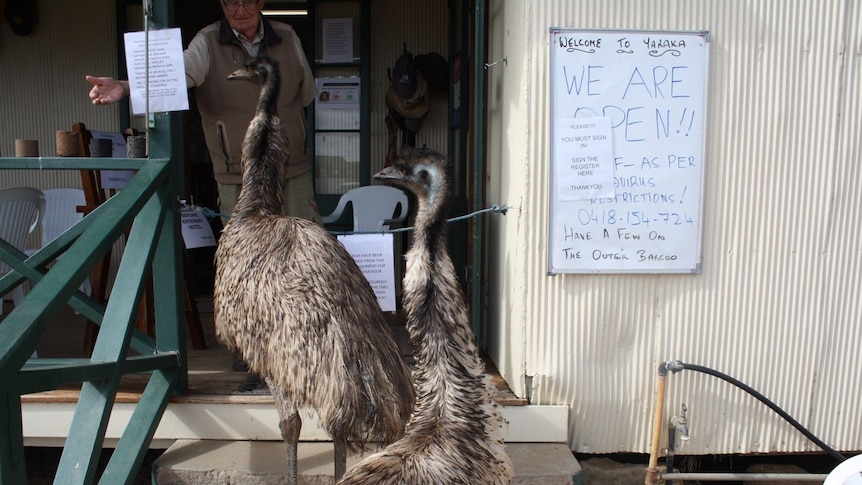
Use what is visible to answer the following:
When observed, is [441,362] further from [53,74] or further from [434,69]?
[53,74]

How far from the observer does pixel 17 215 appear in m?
4.67

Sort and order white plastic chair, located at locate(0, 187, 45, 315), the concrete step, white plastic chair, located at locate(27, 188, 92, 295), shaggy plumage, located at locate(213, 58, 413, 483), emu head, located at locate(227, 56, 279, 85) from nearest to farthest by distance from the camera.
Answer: shaggy plumage, located at locate(213, 58, 413, 483) < the concrete step < emu head, located at locate(227, 56, 279, 85) < white plastic chair, located at locate(0, 187, 45, 315) < white plastic chair, located at locate(27, 188, 92, 295)

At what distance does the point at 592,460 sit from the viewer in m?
3.60

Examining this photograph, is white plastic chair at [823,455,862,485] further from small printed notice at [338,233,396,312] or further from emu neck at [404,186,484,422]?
small printed notice at [338,233,396,312]

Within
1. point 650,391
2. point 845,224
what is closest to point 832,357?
point 845,224

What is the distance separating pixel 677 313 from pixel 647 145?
91cm

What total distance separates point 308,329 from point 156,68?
162cm

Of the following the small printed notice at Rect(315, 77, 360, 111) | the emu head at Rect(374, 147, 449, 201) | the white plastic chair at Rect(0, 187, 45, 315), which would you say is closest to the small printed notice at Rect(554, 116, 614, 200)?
the emu head at Rect(374, 147, 449, 201)

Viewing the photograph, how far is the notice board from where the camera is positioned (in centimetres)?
331

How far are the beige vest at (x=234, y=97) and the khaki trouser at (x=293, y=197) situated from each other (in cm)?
6

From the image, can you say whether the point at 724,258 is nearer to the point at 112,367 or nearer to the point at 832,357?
the point at 832,357

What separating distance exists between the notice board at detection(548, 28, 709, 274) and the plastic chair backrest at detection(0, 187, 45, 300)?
3.81m

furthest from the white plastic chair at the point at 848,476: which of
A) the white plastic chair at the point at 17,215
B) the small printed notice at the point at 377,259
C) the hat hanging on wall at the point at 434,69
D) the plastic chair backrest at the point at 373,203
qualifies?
the white plastic chair at the point at 17,215

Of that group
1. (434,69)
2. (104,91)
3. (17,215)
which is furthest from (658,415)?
(17,215)
